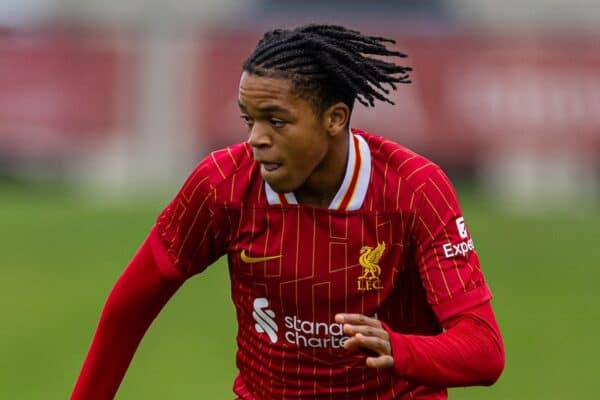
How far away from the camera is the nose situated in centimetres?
543

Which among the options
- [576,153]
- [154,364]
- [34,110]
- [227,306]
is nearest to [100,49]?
[34,110]

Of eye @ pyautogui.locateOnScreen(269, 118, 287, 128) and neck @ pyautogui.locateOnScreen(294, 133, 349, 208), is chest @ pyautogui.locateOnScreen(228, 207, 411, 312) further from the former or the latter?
eye @ pyautogui.locateOnScreen(269, 118, 287, 128)

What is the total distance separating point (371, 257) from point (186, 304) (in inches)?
350

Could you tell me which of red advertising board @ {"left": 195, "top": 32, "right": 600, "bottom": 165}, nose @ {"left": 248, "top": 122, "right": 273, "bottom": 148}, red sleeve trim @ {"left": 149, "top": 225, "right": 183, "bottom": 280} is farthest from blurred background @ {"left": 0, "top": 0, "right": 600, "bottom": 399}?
nose @ {"left": 248, "top": 122, "right": 273, "bottom": 148}

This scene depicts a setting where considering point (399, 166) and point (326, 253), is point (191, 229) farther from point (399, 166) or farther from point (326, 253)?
point (399, 166)

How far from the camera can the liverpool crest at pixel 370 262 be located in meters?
5.67

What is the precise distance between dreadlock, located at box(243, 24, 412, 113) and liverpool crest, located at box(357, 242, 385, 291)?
53 cm

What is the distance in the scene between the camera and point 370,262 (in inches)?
224

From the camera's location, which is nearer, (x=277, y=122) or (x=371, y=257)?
(x=277, y=122)

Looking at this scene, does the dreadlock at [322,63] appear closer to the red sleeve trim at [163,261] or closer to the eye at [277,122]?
the eye at [277,122]

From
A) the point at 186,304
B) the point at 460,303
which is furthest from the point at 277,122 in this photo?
the point at 186,304

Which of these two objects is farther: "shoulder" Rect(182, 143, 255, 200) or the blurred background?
the blurred background

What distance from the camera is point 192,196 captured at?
5.78 metres

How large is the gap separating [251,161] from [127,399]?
18.4 feet
